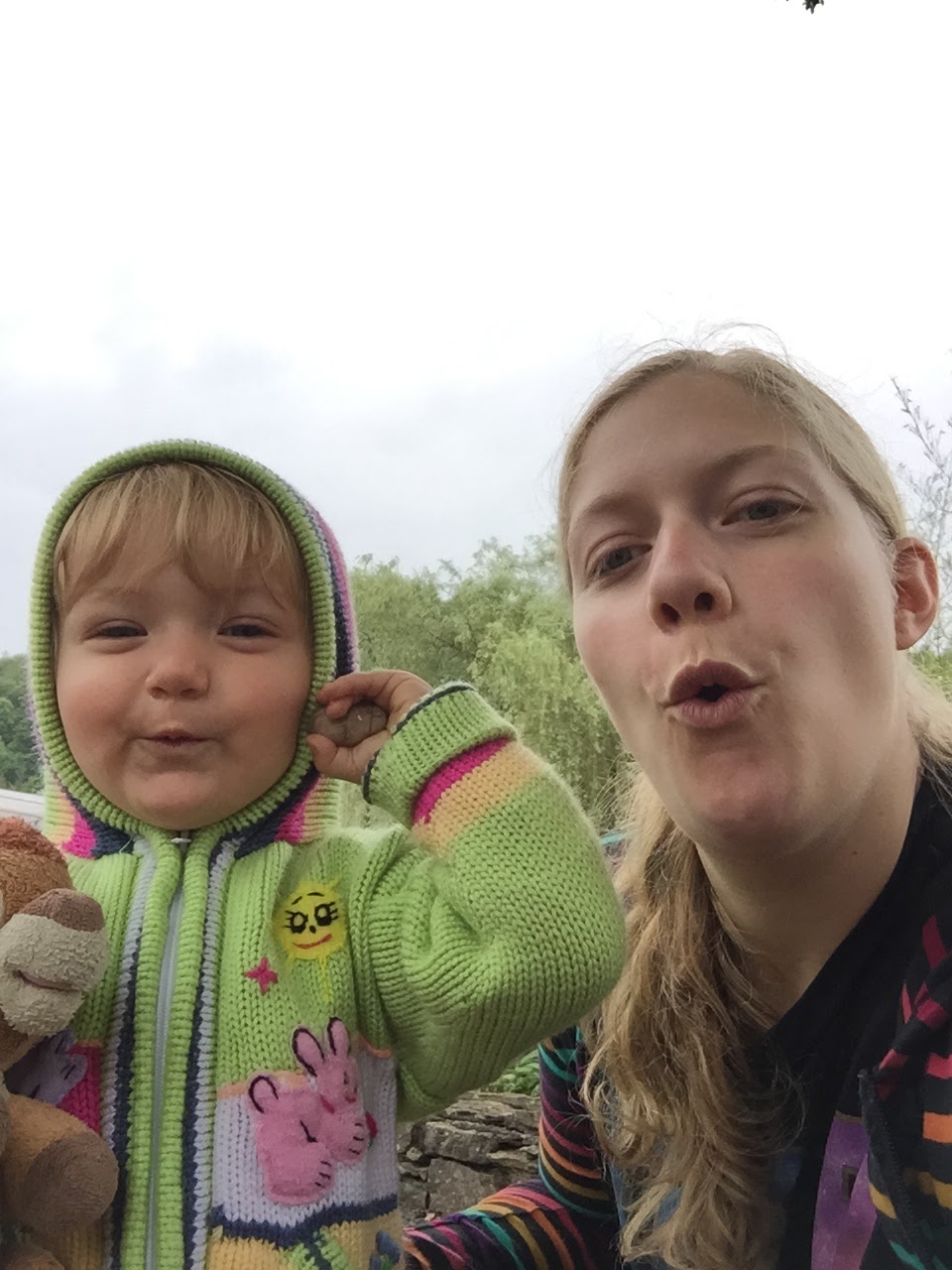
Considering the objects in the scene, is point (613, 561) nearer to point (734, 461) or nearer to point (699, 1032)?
point (734, 461)

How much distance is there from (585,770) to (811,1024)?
342 cm

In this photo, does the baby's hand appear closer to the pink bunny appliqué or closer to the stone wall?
the pink bunny appliqué

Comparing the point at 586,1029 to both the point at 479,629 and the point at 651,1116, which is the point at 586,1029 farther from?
the point at 479,629

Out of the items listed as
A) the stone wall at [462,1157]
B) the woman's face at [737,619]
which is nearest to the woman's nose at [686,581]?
the woman's face at [737,619]

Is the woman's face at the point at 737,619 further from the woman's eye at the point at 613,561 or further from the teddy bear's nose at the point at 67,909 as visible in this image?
the teddy bear's nose at the point at 67,909

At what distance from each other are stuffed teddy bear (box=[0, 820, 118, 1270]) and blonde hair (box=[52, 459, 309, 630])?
0.96 ft

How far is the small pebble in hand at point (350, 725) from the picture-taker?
95cm

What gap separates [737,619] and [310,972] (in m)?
0.48

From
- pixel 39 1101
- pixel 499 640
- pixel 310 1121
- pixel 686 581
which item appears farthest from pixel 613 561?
pixel 499 640

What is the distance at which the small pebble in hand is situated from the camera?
954 millimetres

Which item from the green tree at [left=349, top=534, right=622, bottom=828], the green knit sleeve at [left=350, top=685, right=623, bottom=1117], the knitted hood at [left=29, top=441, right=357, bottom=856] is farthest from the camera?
the green tree at [left=349, top=534, right=622, bottom=828]

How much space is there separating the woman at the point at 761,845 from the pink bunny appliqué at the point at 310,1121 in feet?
0.96

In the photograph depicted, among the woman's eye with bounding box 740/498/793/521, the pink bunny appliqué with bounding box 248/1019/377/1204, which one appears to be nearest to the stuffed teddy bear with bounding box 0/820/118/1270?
the pink bunny appliqué with bounding box 248/1019/377/1204

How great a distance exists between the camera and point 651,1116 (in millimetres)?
1036
